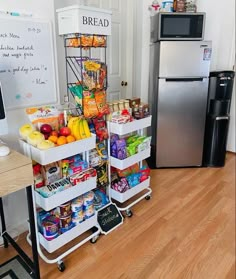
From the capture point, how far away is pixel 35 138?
1382 millimetres

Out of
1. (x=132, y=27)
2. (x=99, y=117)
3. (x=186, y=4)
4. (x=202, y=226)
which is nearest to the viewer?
(x=99, y=117)

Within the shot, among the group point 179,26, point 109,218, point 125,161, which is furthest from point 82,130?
point 179,26

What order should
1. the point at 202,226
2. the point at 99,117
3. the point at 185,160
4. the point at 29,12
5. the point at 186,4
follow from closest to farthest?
the point at 29,12, the point at 99,117, the point at 202,226, the point at 186,4, the point at 185,160

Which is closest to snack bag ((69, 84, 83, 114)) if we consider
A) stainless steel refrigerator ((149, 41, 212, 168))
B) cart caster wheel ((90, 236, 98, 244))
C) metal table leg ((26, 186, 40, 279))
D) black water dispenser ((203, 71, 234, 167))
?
metal table leg ((26, 186, 40, 279))

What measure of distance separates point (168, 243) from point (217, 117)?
1.62 meters

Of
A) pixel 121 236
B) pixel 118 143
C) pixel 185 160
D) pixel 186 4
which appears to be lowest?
pixel 121 236

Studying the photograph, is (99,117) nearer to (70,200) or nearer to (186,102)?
(70,200)

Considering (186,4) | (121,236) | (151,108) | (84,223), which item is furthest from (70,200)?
(186,4)

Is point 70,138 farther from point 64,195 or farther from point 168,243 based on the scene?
point 168,243

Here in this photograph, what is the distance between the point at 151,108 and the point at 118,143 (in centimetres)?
112

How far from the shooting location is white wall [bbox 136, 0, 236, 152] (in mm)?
2631

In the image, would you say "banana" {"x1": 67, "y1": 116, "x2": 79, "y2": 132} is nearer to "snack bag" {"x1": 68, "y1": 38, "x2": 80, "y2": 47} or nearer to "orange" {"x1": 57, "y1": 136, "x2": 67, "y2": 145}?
"orange" {"x1": 57, "y1": 136, "x2": 67, "y2": 145}

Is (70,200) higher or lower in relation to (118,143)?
lower

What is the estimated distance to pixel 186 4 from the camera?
2.52 meters
